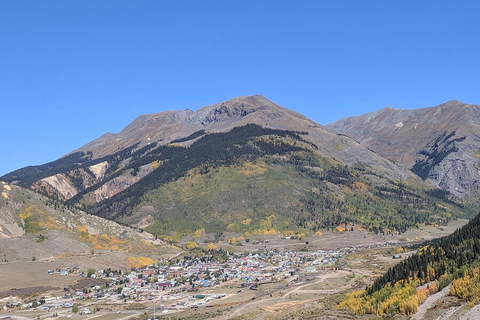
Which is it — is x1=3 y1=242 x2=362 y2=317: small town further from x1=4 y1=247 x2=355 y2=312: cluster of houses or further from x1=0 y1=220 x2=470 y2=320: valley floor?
x1=0 y1=220 x2=470 y2=320: valley floor

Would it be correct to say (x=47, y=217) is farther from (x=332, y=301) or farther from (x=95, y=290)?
(x=332, y=301)

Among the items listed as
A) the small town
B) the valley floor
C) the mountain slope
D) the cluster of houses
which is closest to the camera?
the valley floor

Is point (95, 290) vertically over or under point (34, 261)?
under

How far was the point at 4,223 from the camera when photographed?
164250 millimetres

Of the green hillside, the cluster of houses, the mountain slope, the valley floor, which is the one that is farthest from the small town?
the green hillside

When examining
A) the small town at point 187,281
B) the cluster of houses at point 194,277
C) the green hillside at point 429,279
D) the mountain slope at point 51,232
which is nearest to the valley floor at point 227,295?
the small town at point 187,281

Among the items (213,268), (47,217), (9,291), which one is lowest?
(213,268)

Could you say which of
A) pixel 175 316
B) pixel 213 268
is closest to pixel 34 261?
pixel 213 268

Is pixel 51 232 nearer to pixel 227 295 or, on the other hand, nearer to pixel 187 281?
pixel 187 281

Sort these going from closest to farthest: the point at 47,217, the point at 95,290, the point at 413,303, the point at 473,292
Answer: the point at 473,292 → the point at 413,303 → the point at 95,290 → the point at 47,217

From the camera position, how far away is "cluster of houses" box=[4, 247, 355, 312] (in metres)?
113

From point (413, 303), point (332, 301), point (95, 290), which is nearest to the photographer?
point (413, 303)

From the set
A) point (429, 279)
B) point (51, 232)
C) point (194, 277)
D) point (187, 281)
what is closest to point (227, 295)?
point (187, 281)

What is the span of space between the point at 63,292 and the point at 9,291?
12501mm
